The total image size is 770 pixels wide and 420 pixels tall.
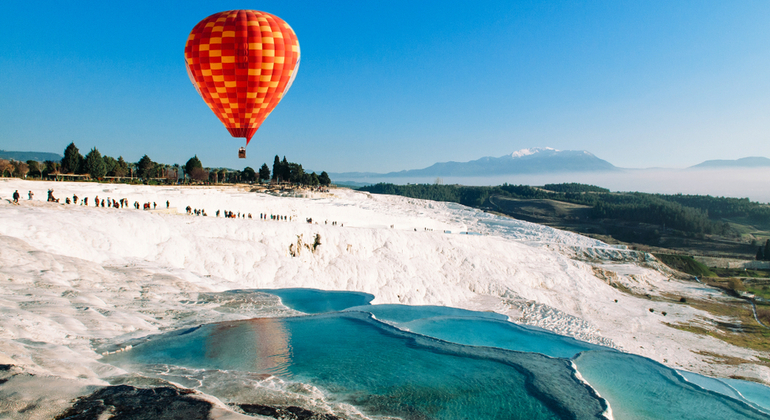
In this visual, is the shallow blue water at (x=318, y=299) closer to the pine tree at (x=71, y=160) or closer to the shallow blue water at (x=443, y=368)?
the shallow blue water at (x=443, y=368)

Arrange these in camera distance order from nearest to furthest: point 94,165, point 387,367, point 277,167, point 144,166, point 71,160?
point 387,367
point 94,165
point 71,160
point 144,166
point 277,167

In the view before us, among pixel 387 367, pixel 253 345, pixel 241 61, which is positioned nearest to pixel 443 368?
pixel 387 367

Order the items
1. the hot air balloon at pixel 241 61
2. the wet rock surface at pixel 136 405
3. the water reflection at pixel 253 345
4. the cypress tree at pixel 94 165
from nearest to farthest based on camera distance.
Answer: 1. the wet rock surface at pixel 136 405
2. the water reflection at pixel 253 345
3. the hot air balloon at pixel 241 61
4. the cypress tree at pixel 94 165

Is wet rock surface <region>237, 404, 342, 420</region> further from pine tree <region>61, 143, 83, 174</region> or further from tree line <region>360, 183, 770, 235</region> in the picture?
tree line <region>360, 183, 770, 235</region>

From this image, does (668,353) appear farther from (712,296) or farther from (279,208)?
(279,208)

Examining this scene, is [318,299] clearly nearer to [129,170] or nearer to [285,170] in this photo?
[285,170]

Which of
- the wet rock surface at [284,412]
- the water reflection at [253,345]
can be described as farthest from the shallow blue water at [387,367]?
the wet rock surface at [284,412]

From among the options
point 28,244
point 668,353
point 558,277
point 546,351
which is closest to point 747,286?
point 558,277
